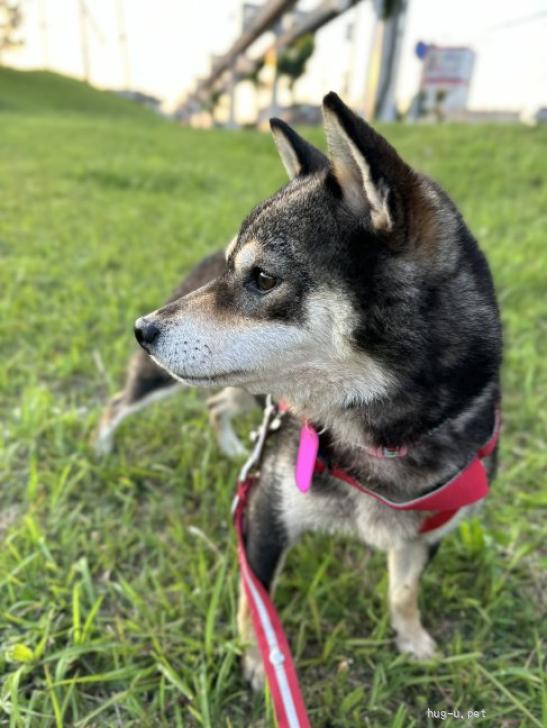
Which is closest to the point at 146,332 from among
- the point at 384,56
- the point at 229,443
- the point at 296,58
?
the point at 229,443

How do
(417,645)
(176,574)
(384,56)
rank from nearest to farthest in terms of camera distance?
(417,645), (176,574), (384,56)

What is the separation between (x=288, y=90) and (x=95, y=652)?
20.3 metres

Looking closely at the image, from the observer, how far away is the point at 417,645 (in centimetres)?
167

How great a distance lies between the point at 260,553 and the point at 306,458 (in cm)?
37

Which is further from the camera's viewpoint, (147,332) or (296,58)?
(296,58)

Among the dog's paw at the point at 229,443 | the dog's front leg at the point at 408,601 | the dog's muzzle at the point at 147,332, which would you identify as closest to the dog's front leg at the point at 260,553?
the dog's front leg at the point at 408,601

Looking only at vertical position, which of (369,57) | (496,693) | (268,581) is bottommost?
(496,693)

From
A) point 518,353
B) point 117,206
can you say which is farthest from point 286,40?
point 518,353

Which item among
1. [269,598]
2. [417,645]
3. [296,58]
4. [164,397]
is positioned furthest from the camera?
[296,58]

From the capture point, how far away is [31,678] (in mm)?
1487

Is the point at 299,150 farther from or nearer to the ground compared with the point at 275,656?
farther from the ground

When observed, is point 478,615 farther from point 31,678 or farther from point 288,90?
point 288,90

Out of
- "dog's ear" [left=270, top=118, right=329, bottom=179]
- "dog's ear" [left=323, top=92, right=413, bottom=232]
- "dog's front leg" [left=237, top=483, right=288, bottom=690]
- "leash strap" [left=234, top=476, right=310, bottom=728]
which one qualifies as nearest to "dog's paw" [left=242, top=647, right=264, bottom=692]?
"dog's front leg" [left=237, top=483, right=288, bottom=690]

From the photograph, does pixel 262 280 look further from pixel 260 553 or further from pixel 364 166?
pixel 260 553
